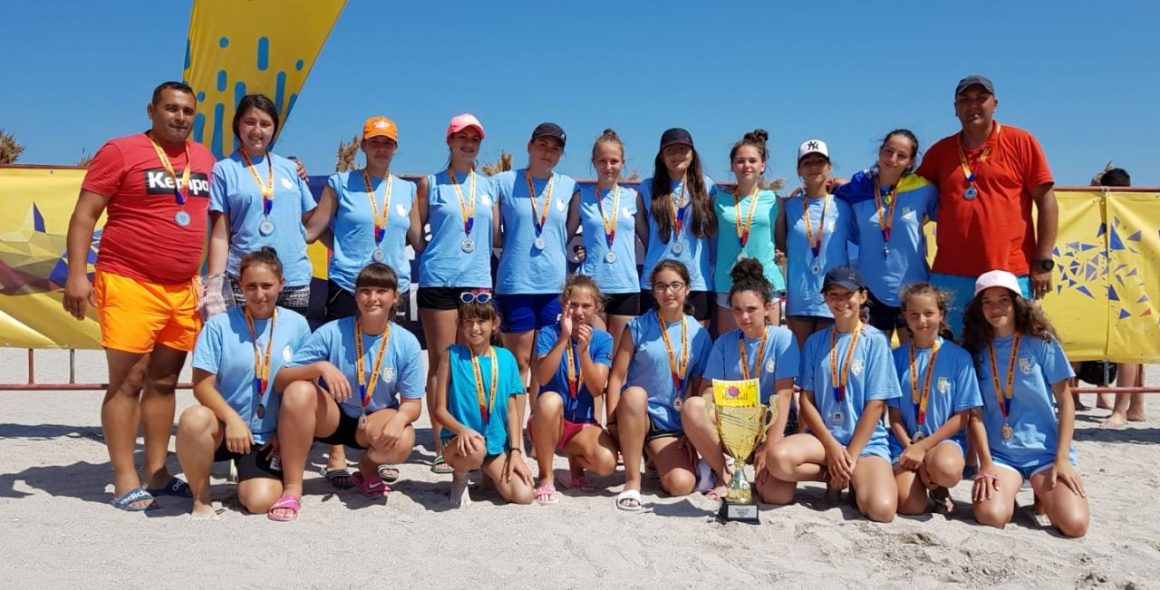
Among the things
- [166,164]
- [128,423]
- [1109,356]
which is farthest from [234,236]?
[1109,356]

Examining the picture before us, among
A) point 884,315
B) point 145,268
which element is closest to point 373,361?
point 145,268

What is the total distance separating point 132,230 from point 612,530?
2.75 meters

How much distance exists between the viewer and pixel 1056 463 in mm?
4062

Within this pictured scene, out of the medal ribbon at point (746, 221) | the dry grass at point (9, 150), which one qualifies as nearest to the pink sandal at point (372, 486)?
the medal ribbon at point (746, 221)

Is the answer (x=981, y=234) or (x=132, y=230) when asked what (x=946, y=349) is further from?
(x=132, y=230)

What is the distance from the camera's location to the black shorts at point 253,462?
416 centimetres

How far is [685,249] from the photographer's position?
16.9 ft

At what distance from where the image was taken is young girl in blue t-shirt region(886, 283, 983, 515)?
13.7 feet

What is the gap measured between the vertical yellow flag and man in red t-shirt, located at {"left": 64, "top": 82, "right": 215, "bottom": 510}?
101 centimetres

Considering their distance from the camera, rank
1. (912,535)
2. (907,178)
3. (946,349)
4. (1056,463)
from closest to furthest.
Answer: (912,535) → (1056,463) → (946,349) → (907,178)

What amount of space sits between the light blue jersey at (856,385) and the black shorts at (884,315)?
631 millimetres

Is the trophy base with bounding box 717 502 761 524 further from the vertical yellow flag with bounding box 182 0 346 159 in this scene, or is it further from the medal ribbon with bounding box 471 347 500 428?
the vertical yellow flag with bounding box 182 0 346 159

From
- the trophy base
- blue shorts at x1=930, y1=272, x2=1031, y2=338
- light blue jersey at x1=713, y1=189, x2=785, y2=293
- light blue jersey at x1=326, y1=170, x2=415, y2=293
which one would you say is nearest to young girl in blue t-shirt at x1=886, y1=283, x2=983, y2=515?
blue shorts at x1=930, y1=272, x2=1031, y2=338

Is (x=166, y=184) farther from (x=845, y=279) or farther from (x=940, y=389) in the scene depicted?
(x=940, y=389)
